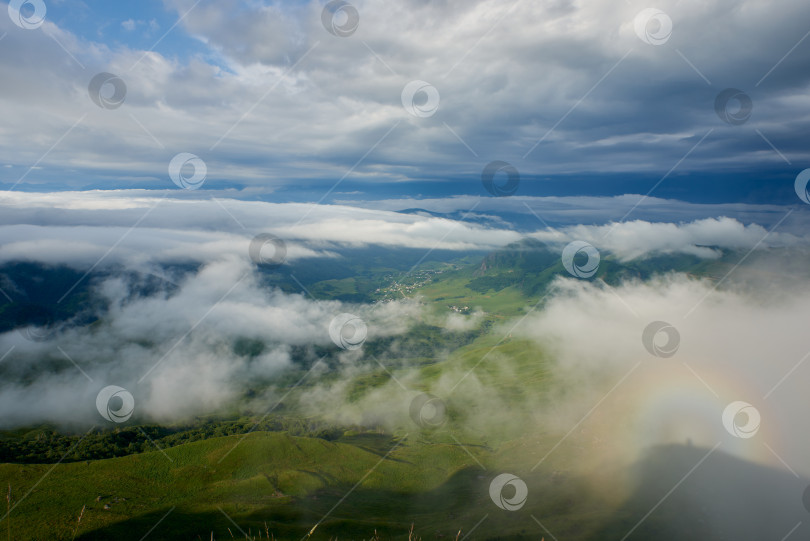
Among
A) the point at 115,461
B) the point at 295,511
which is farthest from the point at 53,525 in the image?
the point at 295,511

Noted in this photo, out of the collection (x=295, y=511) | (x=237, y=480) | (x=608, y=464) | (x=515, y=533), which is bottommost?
(x=515, y=533)

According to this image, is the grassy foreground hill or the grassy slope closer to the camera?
the grassy foreground hill

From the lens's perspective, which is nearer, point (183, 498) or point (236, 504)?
point (236, 504)

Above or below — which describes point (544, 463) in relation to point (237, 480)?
below

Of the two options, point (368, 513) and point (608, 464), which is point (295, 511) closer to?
point (368, 513)

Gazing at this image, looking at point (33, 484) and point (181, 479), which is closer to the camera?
point (33, 484)

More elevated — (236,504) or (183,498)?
(183,498)

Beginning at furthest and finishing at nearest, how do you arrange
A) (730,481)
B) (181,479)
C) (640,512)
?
(181,479)
(730,481)
(640,512)

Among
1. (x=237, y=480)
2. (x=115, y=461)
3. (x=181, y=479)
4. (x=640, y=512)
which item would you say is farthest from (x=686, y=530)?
(x=115, y=461)

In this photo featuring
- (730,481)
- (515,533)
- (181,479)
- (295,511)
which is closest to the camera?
(515,533)

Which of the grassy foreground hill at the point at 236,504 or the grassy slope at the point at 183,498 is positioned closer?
the grassy foreground hill at the point at 236,504
